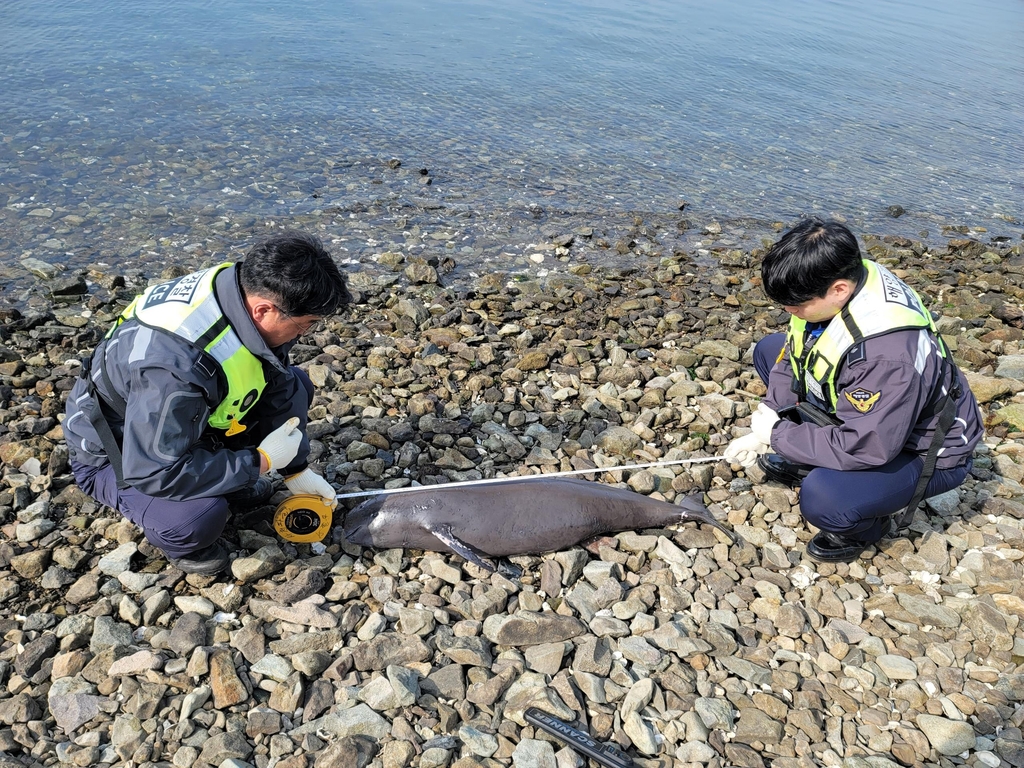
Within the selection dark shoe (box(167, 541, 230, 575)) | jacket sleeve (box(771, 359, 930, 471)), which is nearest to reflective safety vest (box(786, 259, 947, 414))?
jacket sleeve (box(771, 359, 930, 471))

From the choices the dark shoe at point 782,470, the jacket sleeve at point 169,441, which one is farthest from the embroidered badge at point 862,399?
the jacket sleeve at point 169,441

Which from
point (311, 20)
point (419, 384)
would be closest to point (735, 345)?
point (419, 384)

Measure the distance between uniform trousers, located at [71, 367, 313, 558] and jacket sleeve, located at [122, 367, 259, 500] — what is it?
8 centimetres

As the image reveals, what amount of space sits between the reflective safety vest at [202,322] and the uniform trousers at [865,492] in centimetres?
273

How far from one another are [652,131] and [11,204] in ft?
28.6

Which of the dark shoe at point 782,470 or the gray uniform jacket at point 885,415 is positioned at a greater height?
the gray uniform jacket at point 885,415

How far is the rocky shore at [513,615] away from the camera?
10.3 feet

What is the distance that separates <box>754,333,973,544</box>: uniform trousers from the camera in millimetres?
3910

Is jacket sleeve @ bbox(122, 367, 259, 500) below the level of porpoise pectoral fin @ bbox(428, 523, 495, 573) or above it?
above

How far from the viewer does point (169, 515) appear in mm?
3670

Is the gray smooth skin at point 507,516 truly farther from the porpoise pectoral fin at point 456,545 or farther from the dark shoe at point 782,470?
the dark shoe at point 782,470

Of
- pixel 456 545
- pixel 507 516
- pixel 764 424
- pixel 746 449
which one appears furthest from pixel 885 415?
pixel 456 545

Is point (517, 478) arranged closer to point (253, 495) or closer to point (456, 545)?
point (456, 545)

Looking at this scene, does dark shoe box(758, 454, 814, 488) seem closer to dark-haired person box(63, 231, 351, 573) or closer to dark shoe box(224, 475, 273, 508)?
dark-haired person box(63, 231, 351, 573)
